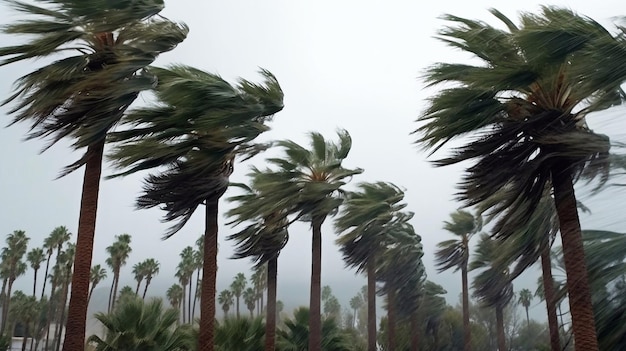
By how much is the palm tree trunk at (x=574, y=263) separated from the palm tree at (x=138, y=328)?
916cm

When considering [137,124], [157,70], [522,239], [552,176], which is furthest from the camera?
[157,70]

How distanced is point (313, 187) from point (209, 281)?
592 cm

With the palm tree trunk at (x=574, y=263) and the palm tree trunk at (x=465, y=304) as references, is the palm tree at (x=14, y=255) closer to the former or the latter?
the palm tree trunk at (x=465, y=304)

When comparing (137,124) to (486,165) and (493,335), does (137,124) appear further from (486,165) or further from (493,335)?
(493,335)

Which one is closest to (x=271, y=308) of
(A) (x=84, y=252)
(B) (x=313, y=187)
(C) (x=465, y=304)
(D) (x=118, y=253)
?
(B) (x=313, y=187)

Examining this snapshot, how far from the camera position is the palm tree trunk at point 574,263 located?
7.79 m

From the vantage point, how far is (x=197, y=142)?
1198cm

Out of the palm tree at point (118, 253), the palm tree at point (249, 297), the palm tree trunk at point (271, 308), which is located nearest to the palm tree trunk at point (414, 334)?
the palm tree trunk at point (271, 308)

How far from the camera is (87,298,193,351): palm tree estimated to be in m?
13.1

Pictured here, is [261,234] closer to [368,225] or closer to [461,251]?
[368,225]

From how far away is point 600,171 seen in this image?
775cm

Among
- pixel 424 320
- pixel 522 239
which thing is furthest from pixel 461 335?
pixel 522 239

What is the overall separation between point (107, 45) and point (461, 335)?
1458 inches

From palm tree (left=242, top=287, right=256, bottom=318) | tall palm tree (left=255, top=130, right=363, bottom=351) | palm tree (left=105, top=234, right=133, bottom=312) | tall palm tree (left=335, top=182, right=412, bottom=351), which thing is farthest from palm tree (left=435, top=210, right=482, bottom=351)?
palm tree (left=242, top=287, right=256, bottom=318)
